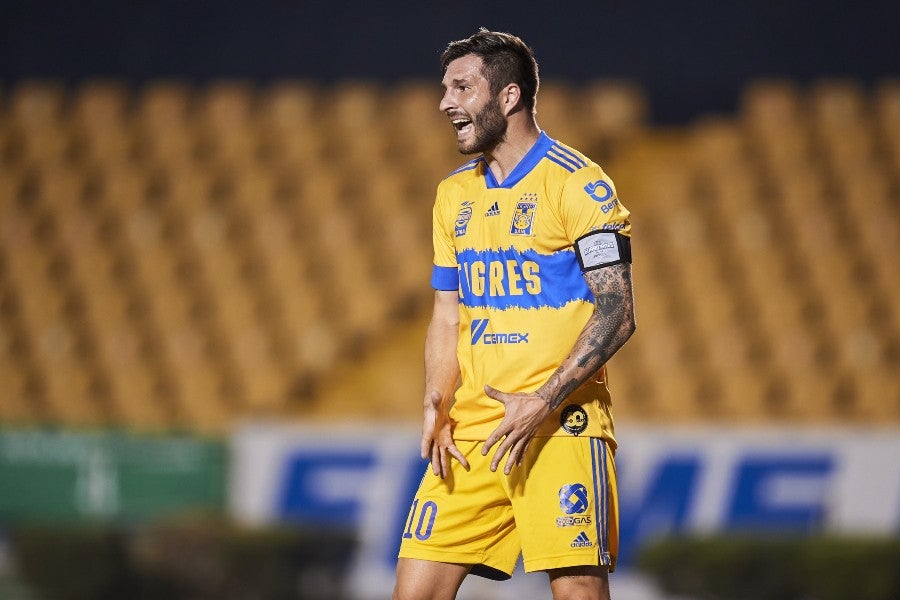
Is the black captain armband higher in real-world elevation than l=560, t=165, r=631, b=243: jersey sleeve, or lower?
lower

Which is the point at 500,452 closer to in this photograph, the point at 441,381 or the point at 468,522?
the point at 468,522

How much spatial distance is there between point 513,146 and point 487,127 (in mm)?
99

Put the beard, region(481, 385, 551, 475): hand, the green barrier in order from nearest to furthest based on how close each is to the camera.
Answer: region(481, 385, 551, 475): hand → the beard → the green barrier

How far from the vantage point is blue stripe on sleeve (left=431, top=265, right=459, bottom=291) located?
3564 mm

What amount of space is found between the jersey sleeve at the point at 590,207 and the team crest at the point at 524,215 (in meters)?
0.08

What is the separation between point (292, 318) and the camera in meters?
9.23

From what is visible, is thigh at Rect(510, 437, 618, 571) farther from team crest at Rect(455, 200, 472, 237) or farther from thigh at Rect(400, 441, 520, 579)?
team crest at Rect(455, 200, 472, 237)

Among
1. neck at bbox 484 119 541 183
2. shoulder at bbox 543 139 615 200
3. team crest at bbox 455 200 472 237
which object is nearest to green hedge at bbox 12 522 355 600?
team crest at bbox 455 200 472 237

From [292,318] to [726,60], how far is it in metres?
3.55

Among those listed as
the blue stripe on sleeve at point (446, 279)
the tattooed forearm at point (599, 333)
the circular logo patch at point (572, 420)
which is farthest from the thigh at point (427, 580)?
the blue stripe on sleeve at point (446, 279)

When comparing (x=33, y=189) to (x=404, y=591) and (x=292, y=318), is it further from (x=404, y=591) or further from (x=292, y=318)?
(x=404, y=591)

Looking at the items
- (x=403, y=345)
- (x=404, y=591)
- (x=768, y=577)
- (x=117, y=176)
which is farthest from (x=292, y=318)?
(x=404, y=591)

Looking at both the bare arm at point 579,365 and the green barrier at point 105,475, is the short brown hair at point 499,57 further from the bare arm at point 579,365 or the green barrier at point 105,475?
the green barrier at point 105,475

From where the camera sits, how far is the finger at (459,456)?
3334 millimetres
